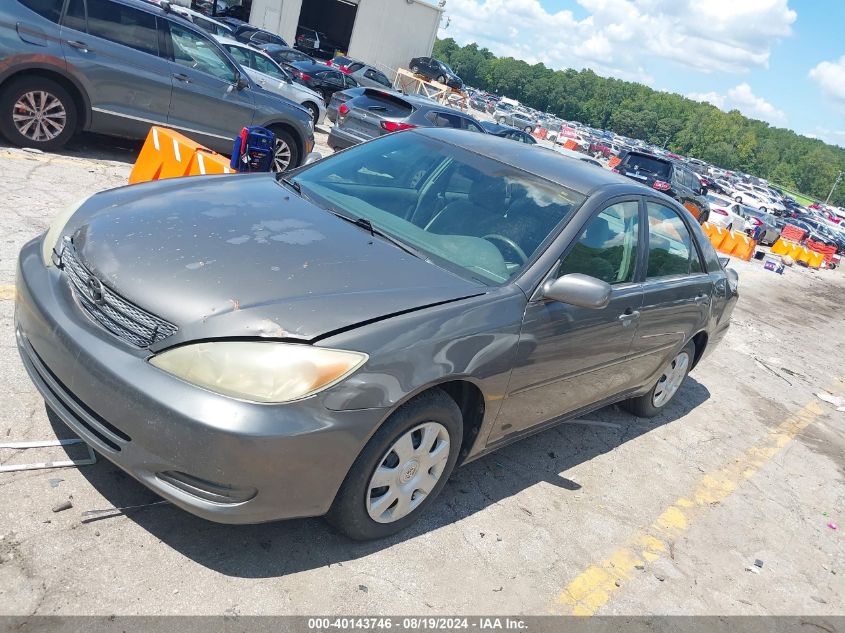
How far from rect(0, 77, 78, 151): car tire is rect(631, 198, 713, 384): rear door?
6.39m

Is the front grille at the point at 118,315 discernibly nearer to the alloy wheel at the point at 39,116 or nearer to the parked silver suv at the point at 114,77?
the parked silver suv at the point at 114,77

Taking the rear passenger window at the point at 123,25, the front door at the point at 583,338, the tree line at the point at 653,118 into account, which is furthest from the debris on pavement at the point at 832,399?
the tree line at the point at 653,118

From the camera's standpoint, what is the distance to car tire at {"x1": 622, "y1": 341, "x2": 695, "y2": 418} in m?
5.33

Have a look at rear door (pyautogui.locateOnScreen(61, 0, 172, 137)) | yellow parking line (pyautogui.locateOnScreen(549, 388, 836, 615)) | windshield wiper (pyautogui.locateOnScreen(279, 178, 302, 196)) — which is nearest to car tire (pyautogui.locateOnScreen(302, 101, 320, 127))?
rear door (pyautogui.locateOnScreen(61, 0, 172, 137))

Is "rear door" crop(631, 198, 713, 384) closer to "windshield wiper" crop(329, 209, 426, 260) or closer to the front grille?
"windshield wiper" crop(329, 209, 426, 260)

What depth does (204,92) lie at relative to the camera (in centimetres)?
864

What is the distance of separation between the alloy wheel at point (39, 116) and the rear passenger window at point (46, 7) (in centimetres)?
77

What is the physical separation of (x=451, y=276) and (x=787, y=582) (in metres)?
2.58

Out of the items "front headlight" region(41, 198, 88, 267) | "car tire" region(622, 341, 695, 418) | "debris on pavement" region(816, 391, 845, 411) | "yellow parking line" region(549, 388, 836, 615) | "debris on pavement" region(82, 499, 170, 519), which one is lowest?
"debris on pavement" region(816, 391, 845, 411)

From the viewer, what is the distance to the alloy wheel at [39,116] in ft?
24.7

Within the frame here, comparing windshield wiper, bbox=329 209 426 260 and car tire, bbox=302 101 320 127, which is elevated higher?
windshield wiper, bbox=329 209 426 260

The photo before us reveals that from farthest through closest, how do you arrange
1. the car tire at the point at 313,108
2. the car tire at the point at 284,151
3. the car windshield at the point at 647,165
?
the car windshield at the point at 647,165, the car tire at the point at 313,108, the car tire at the point at 284,151

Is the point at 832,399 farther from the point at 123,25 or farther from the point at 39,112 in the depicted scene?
the point at 39,112

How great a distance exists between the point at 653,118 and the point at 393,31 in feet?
444
